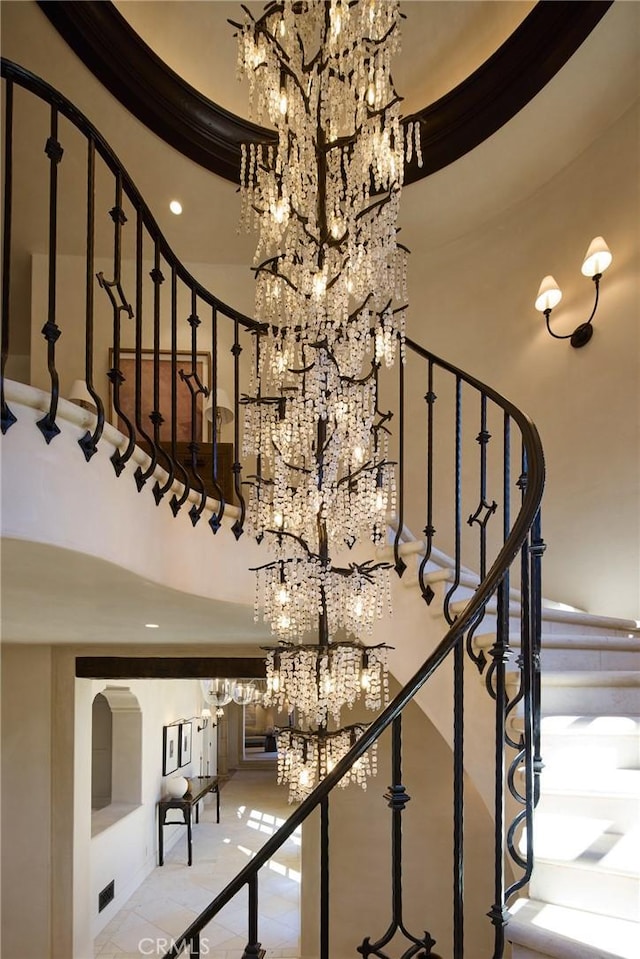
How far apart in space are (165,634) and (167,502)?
2.10 m

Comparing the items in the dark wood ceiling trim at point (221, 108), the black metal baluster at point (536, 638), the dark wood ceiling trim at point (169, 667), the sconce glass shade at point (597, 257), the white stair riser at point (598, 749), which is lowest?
the dark wood ceiling trim at point (169, 667)

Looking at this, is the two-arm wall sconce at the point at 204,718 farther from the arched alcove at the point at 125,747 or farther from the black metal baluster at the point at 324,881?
the black metal baluster at the point at 324,881

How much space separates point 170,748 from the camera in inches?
333

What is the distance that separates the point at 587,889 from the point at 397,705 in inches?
28.1

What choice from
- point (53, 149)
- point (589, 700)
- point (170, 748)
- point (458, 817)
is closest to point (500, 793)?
point (458, 817)

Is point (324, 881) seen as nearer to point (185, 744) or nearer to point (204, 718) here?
point (185, 744)

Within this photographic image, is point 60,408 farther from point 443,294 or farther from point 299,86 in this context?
point 443,294

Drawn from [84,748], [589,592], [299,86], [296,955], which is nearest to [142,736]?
[84,748]

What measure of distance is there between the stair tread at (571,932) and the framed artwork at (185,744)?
8.02 m

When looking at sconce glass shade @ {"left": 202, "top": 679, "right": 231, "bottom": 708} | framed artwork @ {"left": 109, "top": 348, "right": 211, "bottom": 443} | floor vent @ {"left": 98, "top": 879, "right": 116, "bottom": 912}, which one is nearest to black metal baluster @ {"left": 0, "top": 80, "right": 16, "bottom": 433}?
framed artwork @ {"left": 109, "top": 348, "right": 211, "bottom": 443}

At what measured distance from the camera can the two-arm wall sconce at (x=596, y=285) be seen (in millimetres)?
3869

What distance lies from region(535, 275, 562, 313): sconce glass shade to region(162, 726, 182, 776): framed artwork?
6.70 meters

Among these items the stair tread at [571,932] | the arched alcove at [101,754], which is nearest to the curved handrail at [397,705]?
the stair tread at [571,932]

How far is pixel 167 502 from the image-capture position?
2.43 m
